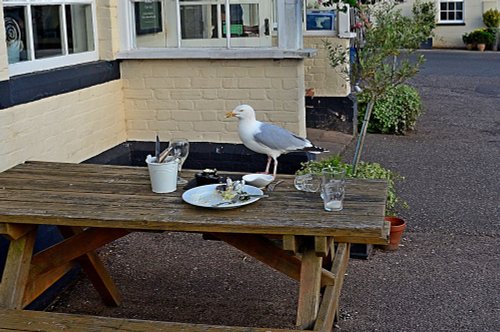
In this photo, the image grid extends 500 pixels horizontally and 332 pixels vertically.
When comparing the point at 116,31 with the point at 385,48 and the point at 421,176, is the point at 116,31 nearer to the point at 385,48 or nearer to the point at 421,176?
the point at 385,48

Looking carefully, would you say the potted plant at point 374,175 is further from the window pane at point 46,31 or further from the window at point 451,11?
the window at point 451,11

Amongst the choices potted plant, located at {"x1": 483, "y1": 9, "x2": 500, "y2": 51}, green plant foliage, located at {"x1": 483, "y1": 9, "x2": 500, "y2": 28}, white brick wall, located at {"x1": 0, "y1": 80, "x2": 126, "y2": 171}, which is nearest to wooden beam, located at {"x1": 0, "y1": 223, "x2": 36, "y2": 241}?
white brick wall, located at {"x1": 0, "y1": 80, "x2": 126, "y2": 171}

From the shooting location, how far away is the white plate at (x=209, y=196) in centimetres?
350

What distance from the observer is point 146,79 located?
22.6ft

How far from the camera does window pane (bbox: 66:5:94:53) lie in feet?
20.2

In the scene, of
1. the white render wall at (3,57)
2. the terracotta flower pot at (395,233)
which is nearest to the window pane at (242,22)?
the terracotta flower pot at (395,233)

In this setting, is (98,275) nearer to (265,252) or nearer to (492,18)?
(265,252)

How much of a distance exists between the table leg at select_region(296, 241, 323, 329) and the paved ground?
1088mm

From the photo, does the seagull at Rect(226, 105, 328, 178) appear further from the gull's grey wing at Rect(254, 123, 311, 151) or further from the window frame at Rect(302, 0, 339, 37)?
the window frame at Rect(302, 0, 339, 37)

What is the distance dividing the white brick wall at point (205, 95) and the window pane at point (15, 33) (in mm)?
1483

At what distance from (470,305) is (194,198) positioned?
79.4 inches

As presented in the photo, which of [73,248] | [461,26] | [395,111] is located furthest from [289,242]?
[461,26]

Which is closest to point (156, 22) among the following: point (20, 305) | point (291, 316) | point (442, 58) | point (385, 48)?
point (385, 48)

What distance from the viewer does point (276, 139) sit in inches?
160
